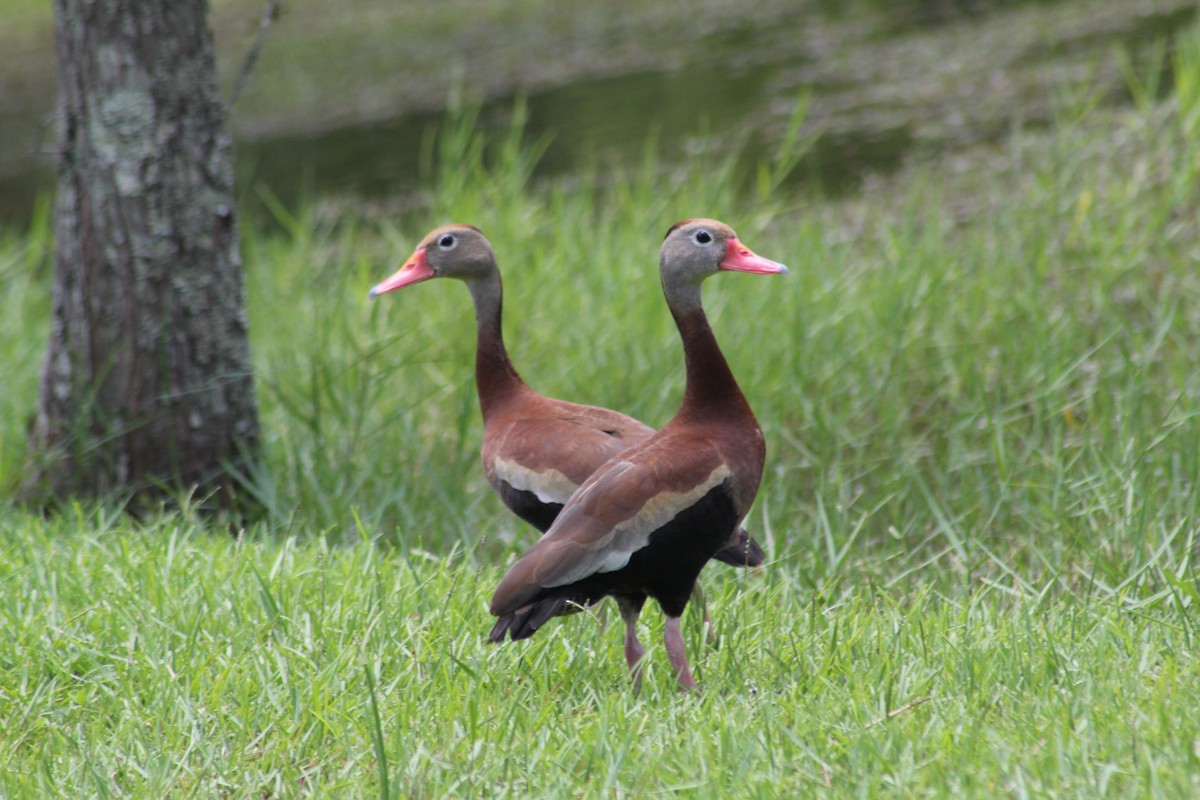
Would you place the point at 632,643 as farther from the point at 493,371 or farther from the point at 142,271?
the point at 142,271

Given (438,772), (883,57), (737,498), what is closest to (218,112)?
(737,498)

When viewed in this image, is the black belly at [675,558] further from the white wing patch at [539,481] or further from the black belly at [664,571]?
the white wing patch at [539,481]

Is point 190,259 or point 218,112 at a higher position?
point 218,112

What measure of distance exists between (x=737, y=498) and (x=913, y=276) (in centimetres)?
262

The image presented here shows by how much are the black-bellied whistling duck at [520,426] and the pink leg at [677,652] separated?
0.42 m

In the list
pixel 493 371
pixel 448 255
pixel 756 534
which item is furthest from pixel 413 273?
pixel 756 534

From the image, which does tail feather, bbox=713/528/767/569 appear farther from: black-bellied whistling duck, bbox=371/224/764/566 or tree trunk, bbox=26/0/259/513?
tree trunk, bbox=26/0/259/513

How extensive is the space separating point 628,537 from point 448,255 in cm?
160

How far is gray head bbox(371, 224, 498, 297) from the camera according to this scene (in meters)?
4.27

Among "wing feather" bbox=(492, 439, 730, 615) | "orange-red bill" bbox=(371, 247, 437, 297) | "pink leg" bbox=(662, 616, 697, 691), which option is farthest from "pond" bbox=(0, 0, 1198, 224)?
"pink leg" bbox=(662, 616, 697, 691)

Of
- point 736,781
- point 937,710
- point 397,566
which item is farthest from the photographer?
point 397,566

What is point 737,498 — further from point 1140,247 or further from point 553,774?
point 1140,247

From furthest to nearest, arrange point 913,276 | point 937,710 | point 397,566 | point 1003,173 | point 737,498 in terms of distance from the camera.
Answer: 1. point 1003,173
2. point 913,276
3. point 397,566
4. point 737,498
5. point 937,710

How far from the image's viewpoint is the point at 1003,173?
24.9ft
